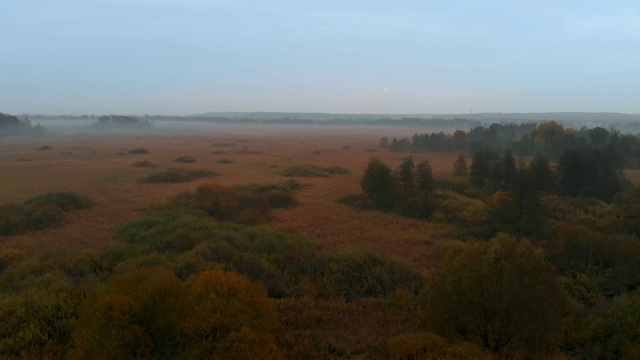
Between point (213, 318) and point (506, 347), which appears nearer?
point (213, 318)

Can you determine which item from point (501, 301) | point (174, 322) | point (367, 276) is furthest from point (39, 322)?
point (501, 301)

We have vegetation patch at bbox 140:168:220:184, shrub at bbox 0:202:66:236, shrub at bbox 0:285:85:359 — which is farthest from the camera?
vegetation patch at bbox 140:168:220:184

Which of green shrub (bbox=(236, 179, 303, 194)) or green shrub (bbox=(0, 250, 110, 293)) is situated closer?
green shrub (bbox=(0, 250, 110, 293))

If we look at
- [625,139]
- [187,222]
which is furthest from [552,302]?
[625,139]

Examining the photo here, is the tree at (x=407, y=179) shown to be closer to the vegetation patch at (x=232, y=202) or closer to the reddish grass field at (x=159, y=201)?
the reddish grass field at (x=159, y=201)

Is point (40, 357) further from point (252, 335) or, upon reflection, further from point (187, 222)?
point (187, 222)

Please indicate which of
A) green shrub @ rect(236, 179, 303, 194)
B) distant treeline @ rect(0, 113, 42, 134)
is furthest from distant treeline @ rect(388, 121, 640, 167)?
distant treeline @ rect(0, 113, 42, 134)

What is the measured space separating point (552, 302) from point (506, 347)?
1534mm

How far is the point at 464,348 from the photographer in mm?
9984

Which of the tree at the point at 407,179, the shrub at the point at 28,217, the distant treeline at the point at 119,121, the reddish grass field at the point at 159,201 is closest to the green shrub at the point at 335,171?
the reddish grass field at the point at 159,201

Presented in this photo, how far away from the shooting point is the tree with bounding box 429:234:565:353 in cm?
1049

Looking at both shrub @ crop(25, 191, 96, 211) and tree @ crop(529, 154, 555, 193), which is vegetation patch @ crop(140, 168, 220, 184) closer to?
shrub @ crop(25, 191, 96, 211)

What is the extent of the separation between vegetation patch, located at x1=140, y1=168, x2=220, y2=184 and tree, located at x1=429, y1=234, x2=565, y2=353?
36832 mm

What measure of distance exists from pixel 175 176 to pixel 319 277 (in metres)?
32.5
